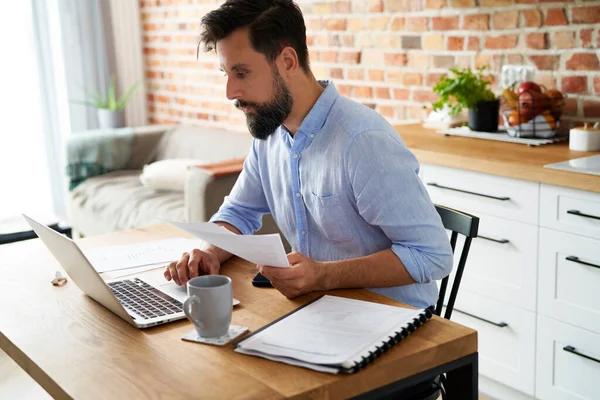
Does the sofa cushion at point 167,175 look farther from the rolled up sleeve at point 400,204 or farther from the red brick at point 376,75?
the rolled up sleeve at point 400,204

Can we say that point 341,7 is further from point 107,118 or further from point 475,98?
point 107,118

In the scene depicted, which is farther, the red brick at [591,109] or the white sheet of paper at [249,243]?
Result: the red brick at [591,109]

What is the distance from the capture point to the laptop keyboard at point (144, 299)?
138cm

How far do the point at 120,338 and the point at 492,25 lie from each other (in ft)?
7.37

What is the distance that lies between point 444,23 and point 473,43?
0.18 meters

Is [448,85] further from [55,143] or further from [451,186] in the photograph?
[55,143]

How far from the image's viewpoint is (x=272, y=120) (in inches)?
67.4

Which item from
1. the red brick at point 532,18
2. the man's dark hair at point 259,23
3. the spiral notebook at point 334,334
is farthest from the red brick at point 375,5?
the spiral notebook at point 334,334

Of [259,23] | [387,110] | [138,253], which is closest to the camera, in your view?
[259,23]

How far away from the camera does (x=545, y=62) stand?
2.85 meters

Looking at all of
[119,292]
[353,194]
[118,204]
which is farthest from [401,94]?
[119,292]

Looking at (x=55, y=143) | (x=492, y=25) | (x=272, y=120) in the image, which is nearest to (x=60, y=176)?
(x=55, y=143)

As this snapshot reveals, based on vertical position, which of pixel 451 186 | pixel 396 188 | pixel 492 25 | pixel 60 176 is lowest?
pixel 60 176

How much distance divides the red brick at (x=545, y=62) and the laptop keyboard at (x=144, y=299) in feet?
6.34
